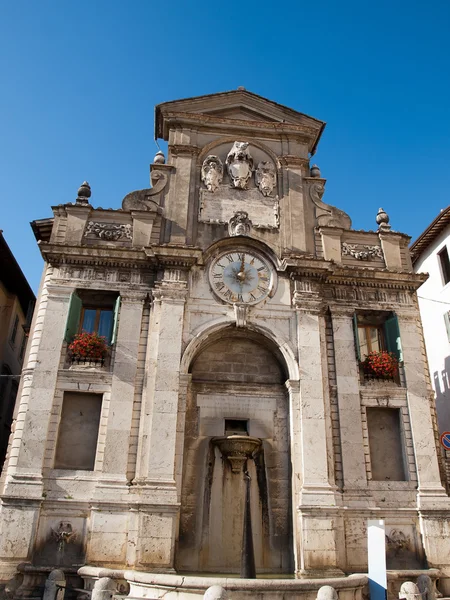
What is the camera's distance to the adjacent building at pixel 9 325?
23344mm

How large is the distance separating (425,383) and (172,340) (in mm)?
8114

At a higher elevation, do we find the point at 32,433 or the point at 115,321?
the point at 115,321

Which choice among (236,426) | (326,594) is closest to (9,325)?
(236,426)

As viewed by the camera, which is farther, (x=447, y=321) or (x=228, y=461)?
(x=447, y=321)

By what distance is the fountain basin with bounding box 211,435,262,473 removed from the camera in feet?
50.0

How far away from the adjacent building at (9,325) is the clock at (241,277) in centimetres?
1014

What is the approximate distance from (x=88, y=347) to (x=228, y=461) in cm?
538

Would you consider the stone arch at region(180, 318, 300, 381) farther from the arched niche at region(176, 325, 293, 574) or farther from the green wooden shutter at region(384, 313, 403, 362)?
the green wooden shutter at region(384, 313, 403, 362)

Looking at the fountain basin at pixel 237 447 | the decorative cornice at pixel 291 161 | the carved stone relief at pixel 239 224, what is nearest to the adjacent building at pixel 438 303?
the decorative cornice at pixel 291 161

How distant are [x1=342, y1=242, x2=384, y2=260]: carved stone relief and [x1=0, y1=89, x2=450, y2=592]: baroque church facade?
5 centimetres

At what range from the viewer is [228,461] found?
15812mm

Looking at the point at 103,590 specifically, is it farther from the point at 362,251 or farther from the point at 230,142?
the point at 230,142

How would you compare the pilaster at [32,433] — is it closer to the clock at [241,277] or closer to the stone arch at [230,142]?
the clock at [241,277]

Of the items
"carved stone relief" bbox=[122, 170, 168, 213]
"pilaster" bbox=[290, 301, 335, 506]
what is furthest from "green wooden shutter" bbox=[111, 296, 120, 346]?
"pilaster" bbox=[290, 301, 335, 506]
